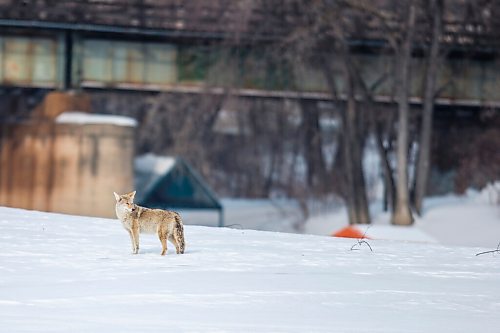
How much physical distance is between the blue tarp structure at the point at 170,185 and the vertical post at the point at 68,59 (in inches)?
285

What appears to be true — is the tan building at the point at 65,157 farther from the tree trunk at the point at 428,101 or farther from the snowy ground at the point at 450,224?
the tree trunk at the point at 428,101

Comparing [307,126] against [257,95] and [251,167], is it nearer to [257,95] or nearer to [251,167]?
[257,95]

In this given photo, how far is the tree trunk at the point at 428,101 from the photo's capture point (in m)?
40.9

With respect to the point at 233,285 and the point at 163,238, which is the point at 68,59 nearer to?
the point at 163,238

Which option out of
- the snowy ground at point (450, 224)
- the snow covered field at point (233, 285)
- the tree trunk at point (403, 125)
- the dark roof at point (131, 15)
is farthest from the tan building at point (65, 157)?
the snow covered field at point (233, 285)

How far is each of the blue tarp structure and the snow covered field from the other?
1448 inches

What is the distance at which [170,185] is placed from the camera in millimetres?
55438

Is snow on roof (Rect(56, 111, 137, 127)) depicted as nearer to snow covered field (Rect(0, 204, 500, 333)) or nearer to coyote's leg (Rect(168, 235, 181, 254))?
snow covered field (Rect(0, 204, 500, 333))

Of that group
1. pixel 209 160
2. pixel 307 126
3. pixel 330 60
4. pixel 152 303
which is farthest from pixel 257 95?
pixel 152 303

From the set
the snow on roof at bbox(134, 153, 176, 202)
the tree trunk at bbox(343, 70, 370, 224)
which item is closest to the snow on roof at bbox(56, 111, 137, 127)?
the snow on roof at bbox(134, 153, 176, 202)

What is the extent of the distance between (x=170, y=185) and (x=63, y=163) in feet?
30.4

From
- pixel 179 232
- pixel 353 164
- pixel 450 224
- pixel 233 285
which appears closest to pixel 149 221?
pixel 179 232

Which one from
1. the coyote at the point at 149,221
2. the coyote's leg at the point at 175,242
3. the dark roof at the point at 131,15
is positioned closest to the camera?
the coyote at the point at 149,221

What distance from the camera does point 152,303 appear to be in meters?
10.5
